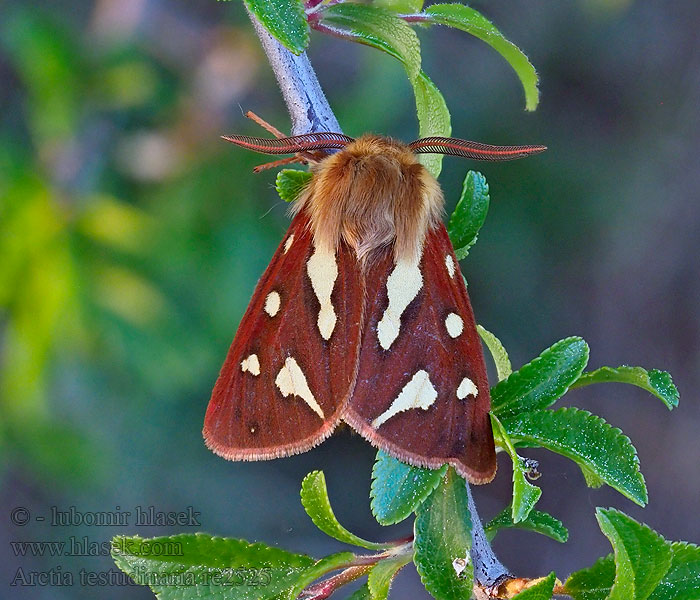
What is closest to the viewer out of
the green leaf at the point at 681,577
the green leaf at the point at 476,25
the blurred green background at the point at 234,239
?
the green leaf at the point at 681,577

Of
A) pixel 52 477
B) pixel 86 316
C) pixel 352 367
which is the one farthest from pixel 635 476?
pixel 52 477

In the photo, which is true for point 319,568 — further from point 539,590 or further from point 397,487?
point 539,590

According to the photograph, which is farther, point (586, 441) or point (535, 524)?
point (535, 524)

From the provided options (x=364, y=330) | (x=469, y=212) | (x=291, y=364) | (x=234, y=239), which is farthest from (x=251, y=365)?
(x=234, y=239)

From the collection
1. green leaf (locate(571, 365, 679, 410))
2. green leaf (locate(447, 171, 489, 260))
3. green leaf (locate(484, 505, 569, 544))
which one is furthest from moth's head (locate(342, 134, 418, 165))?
green leaf (locate(484, 505, 569, 544))

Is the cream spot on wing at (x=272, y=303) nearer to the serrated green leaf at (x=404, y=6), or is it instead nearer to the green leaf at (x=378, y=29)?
the green leaf at (x=378, y=29)

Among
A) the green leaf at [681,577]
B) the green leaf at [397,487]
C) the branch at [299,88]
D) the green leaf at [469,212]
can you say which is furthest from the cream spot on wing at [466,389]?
the branch at [299,88]
